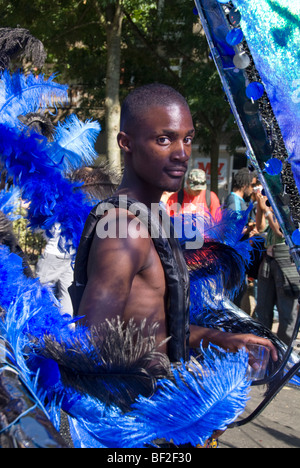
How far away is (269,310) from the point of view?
5.12 metres

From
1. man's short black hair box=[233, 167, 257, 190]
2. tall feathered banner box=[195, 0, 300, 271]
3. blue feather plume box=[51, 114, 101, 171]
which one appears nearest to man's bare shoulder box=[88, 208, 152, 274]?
tall feathered banner box=[195, 0, 300, 271]

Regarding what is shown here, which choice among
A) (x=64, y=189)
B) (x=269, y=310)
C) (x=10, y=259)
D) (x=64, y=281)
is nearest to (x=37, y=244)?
(x=64, y=281)

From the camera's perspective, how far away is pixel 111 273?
142cm

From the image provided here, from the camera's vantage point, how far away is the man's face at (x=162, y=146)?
63.3 inches

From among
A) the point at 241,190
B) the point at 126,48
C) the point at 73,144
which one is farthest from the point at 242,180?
the point at 126,48

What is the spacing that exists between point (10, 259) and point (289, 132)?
0.96 meters

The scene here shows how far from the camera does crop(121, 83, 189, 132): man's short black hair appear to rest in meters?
1.64

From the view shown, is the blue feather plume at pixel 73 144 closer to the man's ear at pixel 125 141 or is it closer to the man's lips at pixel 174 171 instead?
the man's ear at pixel 125 141

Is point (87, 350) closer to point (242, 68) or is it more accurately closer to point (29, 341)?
point (29, 341)

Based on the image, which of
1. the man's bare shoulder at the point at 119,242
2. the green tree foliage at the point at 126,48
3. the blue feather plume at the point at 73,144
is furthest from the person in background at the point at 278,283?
the green tree foliage at the point at 126,48

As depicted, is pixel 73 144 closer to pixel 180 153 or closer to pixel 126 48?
pixel 180 153

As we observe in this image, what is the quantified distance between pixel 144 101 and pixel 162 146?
167 mm

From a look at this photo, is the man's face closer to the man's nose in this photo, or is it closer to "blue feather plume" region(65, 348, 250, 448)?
the man's nose

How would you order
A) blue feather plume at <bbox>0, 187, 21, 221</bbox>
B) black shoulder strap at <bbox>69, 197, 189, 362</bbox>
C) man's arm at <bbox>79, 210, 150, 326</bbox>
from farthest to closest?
1. blue feather plume at <bbox>0, 187, 21, 221</bbox>
2. black shoulder strap at <bbox>69, 197, 189, 362</bbox>
3. man's arm at <bbox>79, 210, 150, 326</bbox>
